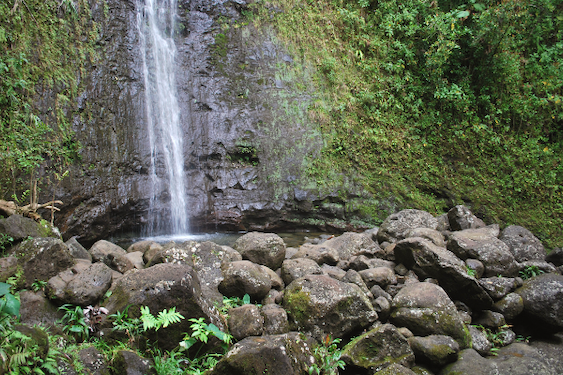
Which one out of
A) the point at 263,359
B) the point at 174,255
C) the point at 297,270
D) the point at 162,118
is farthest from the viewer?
the point at 162,118

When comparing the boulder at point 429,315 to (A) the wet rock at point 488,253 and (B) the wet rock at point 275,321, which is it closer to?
(B) the wet rock at point 275,321

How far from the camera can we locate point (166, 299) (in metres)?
2.96

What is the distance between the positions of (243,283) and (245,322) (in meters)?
0.62

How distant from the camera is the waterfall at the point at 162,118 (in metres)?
8.50

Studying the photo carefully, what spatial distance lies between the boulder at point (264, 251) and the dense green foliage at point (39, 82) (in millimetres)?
3923

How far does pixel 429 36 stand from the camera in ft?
33.4

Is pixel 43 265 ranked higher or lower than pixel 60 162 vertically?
lower

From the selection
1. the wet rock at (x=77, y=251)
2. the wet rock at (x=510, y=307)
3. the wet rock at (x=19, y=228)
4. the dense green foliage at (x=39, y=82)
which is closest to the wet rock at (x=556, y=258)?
the wet rock at (x=510, y=307)

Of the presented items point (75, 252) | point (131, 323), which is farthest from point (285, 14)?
point (131, 323)

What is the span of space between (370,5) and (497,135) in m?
5.75

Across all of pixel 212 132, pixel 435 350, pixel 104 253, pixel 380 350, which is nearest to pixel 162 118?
pixel 212 132

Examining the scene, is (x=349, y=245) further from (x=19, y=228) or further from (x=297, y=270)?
(x=19, y=228)

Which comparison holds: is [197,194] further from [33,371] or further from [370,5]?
[370,5]

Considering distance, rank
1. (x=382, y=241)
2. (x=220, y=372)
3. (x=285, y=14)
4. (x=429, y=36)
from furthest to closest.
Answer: (x=285, y=14)
(x=429, y=36)
(x=382, y=241)
(x=220, y=372)
